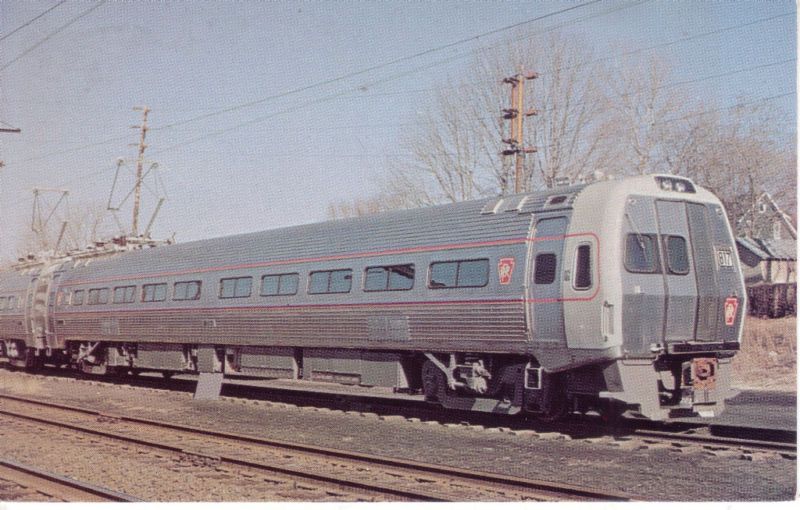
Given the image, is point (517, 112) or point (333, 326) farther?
point (517, 112)

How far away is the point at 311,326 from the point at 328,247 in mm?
1571

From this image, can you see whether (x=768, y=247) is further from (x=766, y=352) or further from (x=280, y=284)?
(x=280, y=284)

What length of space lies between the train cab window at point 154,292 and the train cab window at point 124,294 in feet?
2.05

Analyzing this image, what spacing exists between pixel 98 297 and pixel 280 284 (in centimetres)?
909

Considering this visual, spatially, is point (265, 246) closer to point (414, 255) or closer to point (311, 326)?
point (311, 326)

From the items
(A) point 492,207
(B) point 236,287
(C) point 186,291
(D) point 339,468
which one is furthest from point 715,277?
Answer: (C) point 186,291

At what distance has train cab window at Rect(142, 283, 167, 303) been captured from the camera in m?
20.8

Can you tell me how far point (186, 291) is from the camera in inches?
782

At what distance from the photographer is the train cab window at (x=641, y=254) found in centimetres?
1185

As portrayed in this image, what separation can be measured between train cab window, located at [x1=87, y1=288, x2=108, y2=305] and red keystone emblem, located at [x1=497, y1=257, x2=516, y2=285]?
14.3 m

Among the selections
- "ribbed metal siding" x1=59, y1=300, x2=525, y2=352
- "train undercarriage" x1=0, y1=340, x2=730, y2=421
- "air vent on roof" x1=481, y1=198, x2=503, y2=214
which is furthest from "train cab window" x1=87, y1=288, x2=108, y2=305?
"air vent on roof" x1=481, y1=198, x2=503, y2=214

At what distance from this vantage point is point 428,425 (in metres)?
13.9
